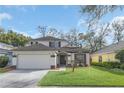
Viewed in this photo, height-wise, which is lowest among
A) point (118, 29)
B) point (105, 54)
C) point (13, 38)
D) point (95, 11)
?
point (105, 54)

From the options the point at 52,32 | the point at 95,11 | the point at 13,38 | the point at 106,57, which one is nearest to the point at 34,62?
the point at 106,57

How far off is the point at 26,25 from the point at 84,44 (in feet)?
18.1

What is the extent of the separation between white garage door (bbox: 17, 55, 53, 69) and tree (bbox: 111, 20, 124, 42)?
21.5 feet

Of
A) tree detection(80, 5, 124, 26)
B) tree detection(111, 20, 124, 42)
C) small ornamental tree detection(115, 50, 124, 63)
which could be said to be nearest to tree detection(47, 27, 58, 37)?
tree detection(111, 20, 124, 42)

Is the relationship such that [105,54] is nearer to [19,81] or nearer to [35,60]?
[35,60]

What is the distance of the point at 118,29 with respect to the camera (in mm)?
26156

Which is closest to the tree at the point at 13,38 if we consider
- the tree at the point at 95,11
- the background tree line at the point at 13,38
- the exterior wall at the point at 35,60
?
the background tree line at the point at 13,38

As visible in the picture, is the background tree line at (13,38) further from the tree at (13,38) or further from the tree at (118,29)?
the tree at (118,29)

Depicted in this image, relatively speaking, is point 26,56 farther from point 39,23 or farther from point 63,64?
point 63,64

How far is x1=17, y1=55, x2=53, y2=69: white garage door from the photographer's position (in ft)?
76.2

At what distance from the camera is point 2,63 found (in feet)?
74.7

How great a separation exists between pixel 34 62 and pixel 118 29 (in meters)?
8.69
